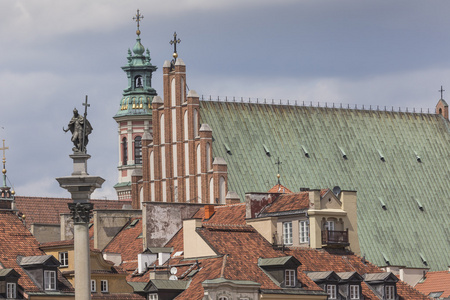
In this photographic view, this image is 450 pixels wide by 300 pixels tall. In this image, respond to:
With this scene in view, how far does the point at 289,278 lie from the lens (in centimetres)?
9838

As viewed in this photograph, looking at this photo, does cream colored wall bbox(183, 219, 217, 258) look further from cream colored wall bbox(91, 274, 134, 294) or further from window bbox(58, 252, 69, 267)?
window bbox(58, 252, 69, 267)

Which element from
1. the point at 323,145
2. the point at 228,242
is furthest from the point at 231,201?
the point at 228,242

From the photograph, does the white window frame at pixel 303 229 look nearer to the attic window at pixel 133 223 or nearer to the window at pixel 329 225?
the window at pixel 329 225

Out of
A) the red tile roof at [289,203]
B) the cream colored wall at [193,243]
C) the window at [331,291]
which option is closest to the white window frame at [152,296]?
the cream colored wall at [193,243]

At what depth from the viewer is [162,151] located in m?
137

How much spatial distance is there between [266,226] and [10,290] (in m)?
24.4

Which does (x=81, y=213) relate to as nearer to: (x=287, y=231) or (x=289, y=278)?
(x=289, y=278)

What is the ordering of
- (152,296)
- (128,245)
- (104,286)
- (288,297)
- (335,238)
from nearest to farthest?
(152,296), (288,297), (104,286), (335,238), (128,245)

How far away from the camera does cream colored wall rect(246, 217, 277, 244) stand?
10929cm

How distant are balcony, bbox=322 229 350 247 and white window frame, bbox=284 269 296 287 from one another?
11.3m

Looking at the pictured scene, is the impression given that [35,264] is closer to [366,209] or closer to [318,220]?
[318,220]

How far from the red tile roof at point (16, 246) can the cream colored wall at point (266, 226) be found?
18.5 meters

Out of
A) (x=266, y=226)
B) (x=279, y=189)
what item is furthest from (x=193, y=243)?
(x=279, y=189)

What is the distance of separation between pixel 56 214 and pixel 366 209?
102ft
